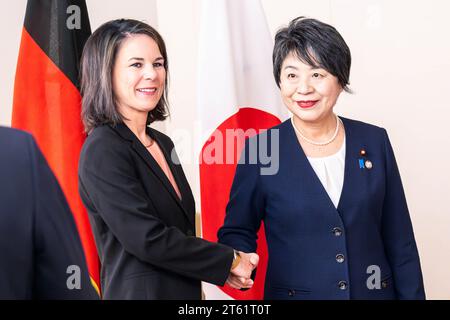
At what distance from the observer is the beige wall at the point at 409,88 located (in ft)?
11.3

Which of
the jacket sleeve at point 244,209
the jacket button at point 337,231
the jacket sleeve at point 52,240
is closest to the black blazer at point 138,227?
the jacket sleeve at point 244,209

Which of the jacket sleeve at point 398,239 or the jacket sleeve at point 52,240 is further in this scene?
the jacket sleeve at point 398,239

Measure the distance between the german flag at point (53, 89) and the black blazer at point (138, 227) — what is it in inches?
26.5

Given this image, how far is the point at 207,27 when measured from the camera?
291 centimetres

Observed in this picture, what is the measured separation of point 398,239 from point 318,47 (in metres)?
0.70

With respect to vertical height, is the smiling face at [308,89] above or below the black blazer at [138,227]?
above

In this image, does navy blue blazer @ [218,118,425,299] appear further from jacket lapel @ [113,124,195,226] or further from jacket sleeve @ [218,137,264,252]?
jacket lapel @ [113,124,195,226]

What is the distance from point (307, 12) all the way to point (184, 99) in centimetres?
87

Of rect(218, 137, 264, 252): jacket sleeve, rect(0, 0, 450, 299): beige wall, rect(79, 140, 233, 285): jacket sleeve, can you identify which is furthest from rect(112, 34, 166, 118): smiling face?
rect(0, 0, 450, 299): beige wall

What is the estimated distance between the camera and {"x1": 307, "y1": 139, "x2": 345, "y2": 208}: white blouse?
7.09 feet

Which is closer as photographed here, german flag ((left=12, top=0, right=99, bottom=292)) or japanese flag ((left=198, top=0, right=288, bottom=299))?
german flag ((left=12, top=0, right=99, bottom=292))

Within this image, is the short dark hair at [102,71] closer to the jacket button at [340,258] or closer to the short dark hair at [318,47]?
the short dark hair at [318,47]

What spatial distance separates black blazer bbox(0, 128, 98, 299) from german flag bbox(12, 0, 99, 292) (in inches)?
57.5

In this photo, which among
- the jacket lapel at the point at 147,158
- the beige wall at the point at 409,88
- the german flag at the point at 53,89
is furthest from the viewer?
the beige wall at the point at 409,88
